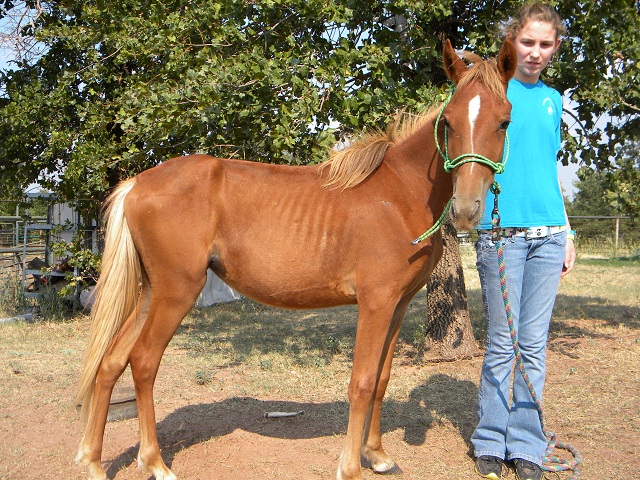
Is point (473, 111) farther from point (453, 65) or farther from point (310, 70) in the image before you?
point (310, 70)

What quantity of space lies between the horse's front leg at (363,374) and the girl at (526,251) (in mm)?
731

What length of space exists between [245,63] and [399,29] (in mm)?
2037

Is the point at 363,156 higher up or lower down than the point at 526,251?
higher up

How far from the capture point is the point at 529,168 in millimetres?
3336

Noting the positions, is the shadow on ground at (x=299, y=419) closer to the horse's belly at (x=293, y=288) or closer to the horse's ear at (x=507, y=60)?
the horse's belly at (x=293, y=288)

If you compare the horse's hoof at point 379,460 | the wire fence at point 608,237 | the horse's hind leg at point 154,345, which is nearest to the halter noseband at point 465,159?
the horse's hind leg at point 154,345

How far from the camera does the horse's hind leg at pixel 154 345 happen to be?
3.37 meters

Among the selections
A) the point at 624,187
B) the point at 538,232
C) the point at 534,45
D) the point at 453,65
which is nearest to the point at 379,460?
the point at 538,232

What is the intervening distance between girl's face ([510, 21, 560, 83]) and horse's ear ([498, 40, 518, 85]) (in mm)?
293

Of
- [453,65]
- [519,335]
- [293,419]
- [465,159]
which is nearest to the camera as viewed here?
[465,159]

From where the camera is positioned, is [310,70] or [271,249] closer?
[271,249]

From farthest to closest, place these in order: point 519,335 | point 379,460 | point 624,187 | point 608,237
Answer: point 608,237, point 624,187, point 379,460, point 519,335

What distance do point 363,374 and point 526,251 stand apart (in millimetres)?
1180

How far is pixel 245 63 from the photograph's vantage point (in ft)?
16.3
